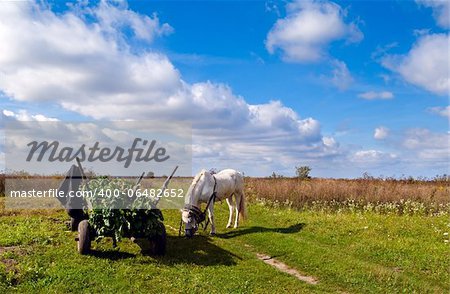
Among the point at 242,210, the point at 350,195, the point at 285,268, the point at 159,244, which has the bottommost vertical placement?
the point at 285,268

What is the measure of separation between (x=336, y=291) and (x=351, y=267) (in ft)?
6.62

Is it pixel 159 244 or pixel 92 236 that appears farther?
pixel 159 244

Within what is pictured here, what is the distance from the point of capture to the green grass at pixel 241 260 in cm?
1137

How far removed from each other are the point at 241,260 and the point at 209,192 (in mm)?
4172

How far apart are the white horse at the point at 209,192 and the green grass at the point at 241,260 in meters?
0.86

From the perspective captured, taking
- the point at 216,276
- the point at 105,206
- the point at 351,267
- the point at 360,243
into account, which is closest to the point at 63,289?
the point at 105,206

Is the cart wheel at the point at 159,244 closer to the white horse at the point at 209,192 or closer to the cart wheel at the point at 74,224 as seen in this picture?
the white horse at the point at 209,192

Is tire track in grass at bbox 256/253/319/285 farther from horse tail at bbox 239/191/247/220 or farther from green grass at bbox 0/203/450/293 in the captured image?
horse tail at bbox 239/191/247/220

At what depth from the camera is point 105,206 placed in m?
13.0

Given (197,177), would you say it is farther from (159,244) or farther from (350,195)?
(350,195)

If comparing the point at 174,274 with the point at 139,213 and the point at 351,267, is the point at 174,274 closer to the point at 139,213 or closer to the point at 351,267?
the point at 139,213

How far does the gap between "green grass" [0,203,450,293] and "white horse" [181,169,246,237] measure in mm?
863

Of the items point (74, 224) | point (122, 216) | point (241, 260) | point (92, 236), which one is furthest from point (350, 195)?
point (92, 236)

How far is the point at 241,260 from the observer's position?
46.1 feet
